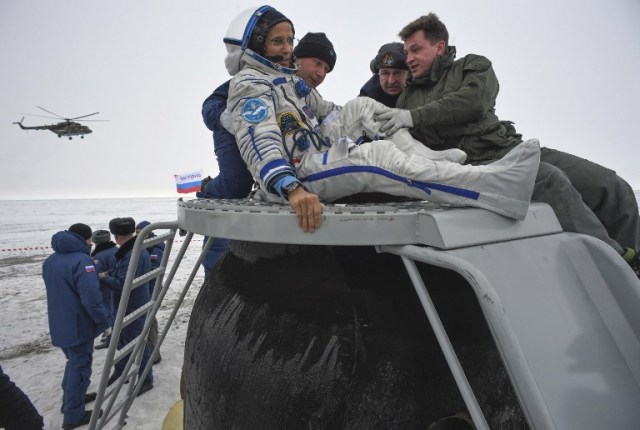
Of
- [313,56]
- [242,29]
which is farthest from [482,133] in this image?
[242,29]

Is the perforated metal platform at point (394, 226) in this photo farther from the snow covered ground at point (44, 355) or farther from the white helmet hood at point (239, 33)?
the snow covered ground at point (44, 355)

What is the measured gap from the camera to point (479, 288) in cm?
95

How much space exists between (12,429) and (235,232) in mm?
2852

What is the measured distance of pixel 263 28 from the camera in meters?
2.03

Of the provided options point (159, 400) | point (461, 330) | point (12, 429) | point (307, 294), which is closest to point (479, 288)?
point (461, 330)

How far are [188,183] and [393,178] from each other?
12092 mm

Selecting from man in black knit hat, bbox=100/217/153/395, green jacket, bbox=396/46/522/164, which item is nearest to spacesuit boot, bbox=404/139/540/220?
green jacket, bbox=396/46/522/164

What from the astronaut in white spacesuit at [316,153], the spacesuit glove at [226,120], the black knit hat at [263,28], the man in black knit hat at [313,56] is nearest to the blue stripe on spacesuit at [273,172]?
the astronaut in white spacesuit at [316,153]

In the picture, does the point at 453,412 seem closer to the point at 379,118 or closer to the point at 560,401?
the point at 560,401

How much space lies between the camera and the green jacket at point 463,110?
2.22 meters

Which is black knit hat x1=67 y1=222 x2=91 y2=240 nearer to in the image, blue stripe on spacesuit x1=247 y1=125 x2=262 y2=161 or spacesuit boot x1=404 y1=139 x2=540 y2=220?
blue stripe on spacesuit x1=247 y1=125 x2=262 y2=161

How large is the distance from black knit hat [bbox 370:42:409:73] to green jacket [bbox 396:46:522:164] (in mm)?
453

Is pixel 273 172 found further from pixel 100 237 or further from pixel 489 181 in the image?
pixel 100 237

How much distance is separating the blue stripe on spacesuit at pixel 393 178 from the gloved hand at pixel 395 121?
0.58 metres
